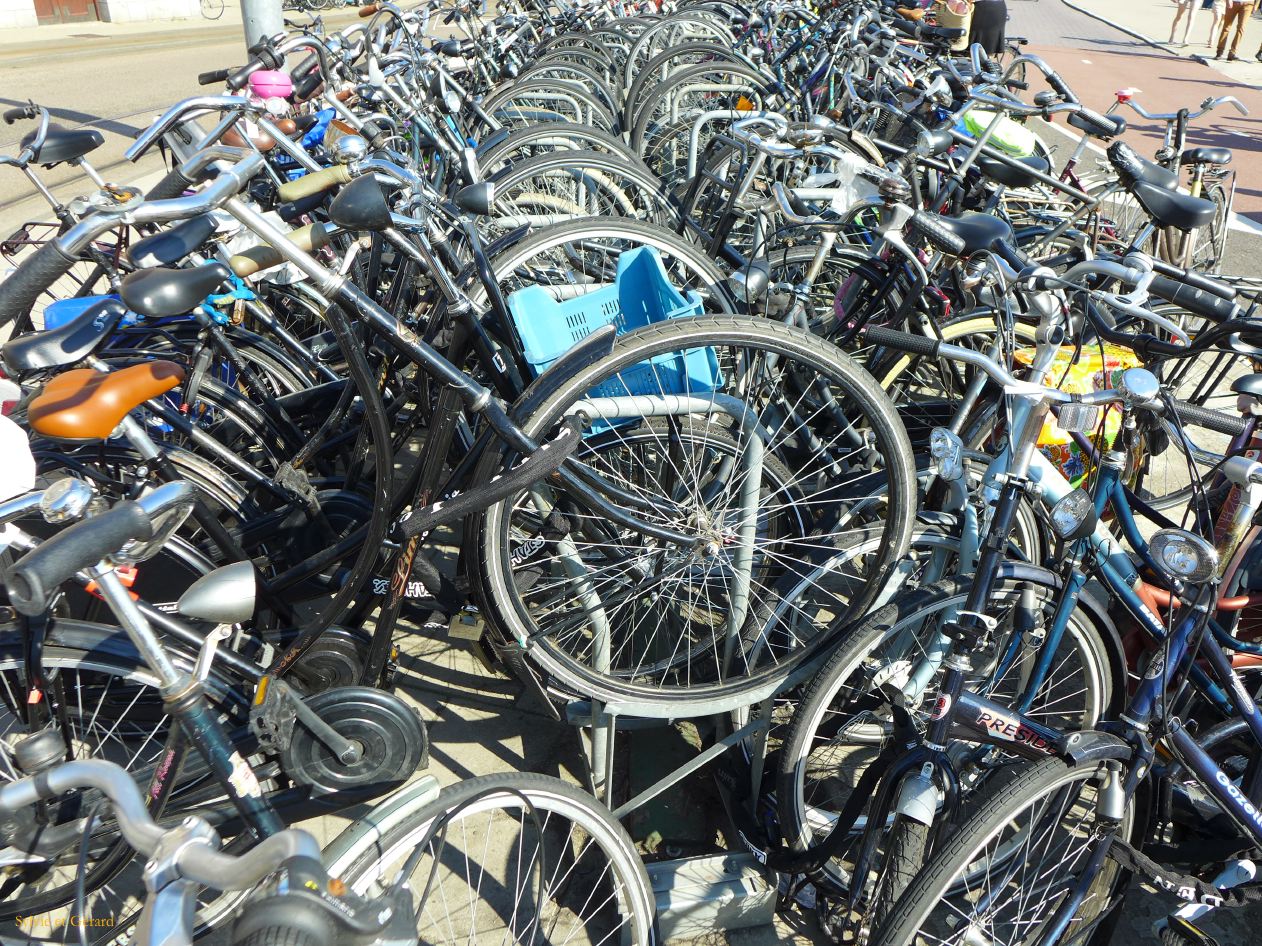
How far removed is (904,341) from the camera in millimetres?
2178

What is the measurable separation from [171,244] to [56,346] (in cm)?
41

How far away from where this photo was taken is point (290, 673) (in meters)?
2.61

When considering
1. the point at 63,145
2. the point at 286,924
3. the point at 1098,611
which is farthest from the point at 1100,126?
the point at 286,924

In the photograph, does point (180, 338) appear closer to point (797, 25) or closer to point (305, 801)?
point (305, 801)

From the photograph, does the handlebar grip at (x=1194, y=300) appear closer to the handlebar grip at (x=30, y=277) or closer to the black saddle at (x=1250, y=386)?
the black saddle at (x=1250, y=386)

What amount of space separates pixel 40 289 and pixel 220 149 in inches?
55.8

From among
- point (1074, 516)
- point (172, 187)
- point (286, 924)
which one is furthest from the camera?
point (172, 187)

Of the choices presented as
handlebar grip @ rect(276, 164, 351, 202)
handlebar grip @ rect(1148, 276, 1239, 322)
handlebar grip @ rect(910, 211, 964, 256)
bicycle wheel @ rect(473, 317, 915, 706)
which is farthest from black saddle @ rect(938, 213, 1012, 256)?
handlebar grip @ rect(276, 164, 351, 202)

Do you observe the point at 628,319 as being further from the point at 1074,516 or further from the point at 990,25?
the point at 990,25

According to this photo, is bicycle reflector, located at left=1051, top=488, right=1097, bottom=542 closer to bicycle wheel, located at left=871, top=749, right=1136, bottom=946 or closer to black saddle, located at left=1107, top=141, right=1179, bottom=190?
bicycle wheel, located at left=871, top=749, right=1136, bottom=946

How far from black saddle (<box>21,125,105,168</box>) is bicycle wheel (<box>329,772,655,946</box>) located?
2.66 meters

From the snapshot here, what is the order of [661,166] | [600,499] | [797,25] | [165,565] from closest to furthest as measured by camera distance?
[600,499], [165,565], [661,166], [797,25]

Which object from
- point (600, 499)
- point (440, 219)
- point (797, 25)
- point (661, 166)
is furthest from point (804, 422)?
point (797, 25)

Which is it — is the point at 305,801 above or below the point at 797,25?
below
